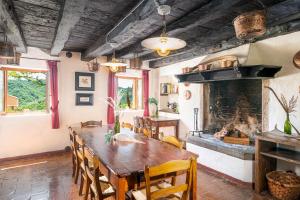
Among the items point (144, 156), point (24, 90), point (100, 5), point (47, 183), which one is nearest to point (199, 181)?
point (144, 156)

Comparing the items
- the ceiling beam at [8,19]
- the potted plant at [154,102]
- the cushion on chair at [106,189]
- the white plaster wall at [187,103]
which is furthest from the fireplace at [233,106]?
the ceiling beam at [8,19]

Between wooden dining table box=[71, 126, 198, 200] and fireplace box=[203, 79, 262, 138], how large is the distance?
74.6 inches

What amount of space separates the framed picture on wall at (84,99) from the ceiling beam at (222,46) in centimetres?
192

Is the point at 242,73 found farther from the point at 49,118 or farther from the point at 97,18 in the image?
the point at 49,118

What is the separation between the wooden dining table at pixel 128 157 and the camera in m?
1.62

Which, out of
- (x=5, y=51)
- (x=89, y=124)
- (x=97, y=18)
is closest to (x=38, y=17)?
(x=97, y=18)

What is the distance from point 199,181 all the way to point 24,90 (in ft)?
12.9

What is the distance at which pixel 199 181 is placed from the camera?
3.22 meters

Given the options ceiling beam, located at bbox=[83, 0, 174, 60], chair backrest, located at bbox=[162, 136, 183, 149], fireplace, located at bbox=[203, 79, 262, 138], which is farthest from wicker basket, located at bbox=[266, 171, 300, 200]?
ceiling beam, located at bbox=[83, 0, 174, 60]

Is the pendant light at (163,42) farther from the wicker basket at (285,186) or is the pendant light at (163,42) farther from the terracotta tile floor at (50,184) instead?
the wicker basket at (285,186)

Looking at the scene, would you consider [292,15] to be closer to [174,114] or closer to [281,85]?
[281,85]

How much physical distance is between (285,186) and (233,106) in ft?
5.56

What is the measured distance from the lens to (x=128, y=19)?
235cm

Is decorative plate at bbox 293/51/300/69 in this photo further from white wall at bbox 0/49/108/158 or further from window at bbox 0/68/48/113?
window at bbox 0/68/48/113
